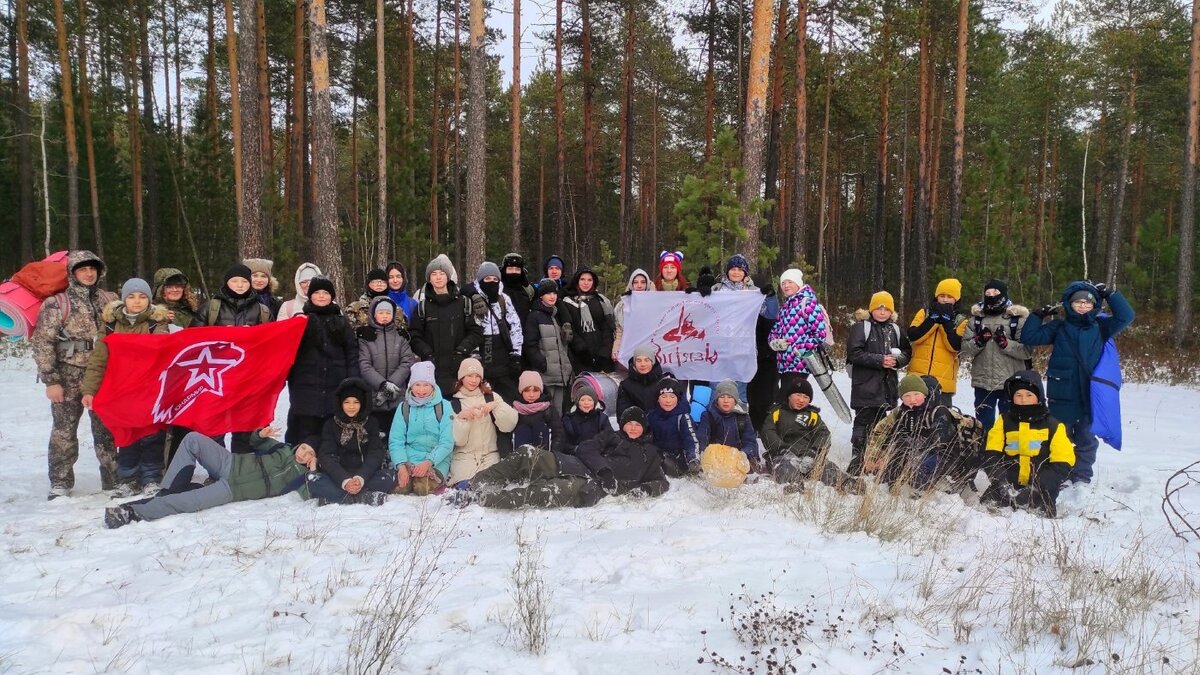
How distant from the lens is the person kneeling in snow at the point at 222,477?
5.04 metres

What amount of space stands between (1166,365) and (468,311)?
1514 centimetres

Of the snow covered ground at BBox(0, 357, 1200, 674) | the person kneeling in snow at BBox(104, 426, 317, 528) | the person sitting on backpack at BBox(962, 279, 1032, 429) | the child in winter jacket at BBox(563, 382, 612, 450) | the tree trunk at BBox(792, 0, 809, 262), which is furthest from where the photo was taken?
the tree trunk at BBox(792, 0, 809, 262)

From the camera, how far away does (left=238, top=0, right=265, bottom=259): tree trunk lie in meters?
11.0

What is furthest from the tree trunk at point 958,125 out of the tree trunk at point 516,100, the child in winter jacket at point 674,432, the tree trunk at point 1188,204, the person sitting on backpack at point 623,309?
the child in winter jacket at point 674,432

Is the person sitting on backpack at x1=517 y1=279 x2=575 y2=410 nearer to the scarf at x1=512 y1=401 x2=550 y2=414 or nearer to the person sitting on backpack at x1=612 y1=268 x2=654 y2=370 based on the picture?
the scarf at x1=512 y1=401 x2=550 y2=414

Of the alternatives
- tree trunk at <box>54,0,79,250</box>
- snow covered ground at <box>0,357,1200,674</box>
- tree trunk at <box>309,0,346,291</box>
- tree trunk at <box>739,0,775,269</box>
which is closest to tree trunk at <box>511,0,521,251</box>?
tree trunk at <box>309,0,346,291</box>

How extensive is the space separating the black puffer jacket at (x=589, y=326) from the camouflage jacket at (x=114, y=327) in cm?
364

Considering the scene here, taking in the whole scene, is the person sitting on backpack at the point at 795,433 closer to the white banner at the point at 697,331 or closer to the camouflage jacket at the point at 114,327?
the white banner at the point at 697,331

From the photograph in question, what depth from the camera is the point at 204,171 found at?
75.6ft

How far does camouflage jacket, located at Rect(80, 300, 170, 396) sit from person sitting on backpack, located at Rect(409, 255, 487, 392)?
7.05 feet

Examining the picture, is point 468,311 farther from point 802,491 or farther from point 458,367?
point 802,491

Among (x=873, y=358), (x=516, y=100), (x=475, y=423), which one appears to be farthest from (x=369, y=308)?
(x=516, y=100)

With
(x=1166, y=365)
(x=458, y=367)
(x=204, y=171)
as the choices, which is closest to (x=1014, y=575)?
(x=458, y=367)

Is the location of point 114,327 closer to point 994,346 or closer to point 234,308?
point 234,308
